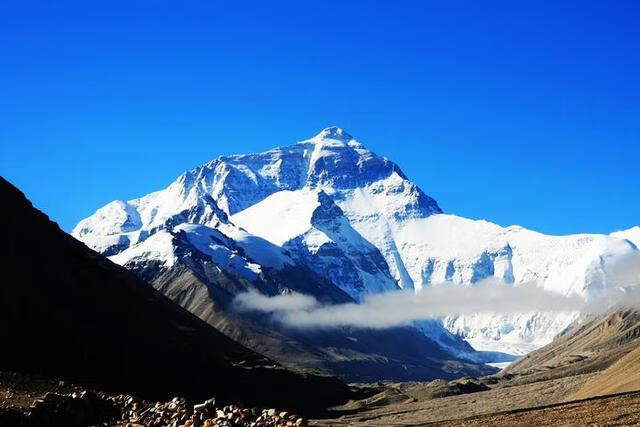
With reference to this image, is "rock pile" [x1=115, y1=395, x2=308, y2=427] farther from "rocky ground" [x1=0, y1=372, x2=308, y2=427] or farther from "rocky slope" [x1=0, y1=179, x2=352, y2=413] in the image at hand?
"rocky slope" [x1=0, y1=179, x2=352, y2=413]

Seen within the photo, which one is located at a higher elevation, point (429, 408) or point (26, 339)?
point (26, 339)

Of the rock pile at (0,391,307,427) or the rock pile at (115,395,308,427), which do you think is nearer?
the rock pile at (115,395,308,427)

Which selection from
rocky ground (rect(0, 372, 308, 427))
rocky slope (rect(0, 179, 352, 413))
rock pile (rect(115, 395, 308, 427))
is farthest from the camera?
rocky slope (rect(0, 179, 352, 413))

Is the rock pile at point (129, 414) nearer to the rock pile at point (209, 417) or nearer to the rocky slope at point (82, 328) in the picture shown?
the rock pile at point (209, 417)

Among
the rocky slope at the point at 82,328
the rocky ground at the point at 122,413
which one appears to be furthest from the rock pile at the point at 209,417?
the rocky slope at the point at 82,328

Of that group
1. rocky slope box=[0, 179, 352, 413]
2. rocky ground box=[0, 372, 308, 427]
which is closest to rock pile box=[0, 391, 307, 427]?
rocky ground box=[0, 372, 308, 427]

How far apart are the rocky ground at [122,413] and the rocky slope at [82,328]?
63340 millimetres

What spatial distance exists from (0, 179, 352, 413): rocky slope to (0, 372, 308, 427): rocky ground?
63.3m

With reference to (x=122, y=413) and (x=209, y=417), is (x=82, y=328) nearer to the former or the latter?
(x=122, y=413)

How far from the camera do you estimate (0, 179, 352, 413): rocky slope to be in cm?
13238

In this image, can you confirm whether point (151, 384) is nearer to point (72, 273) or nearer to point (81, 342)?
point (81, 342)

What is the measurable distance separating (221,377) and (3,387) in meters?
125

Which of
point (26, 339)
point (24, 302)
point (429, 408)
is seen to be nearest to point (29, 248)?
point (24, 302)

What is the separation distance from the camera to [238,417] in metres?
43.5
